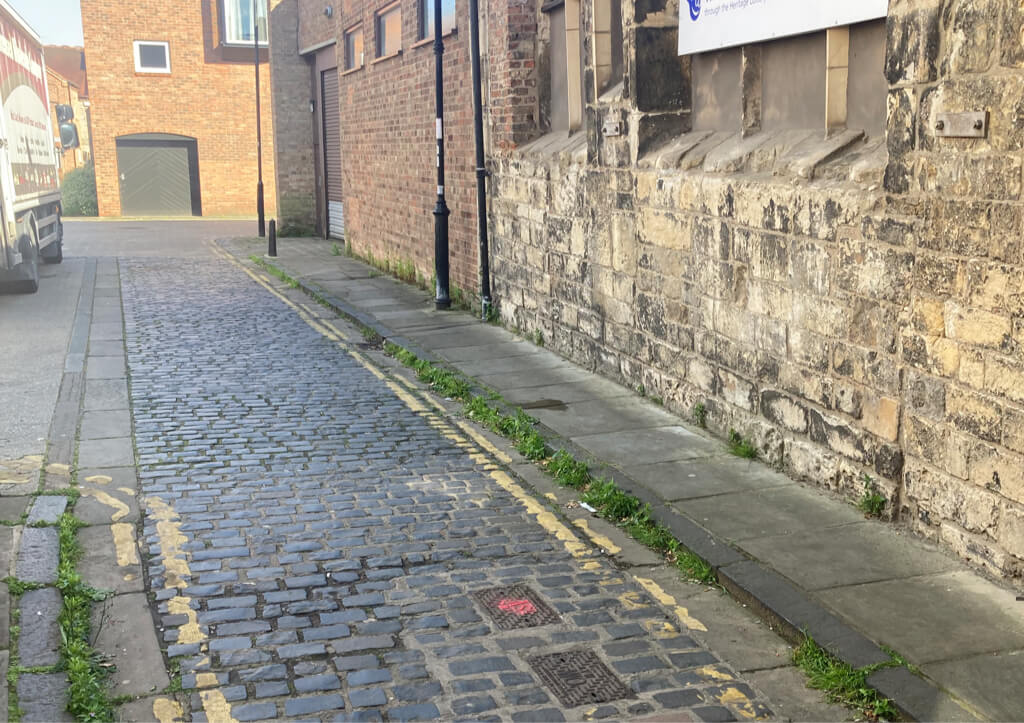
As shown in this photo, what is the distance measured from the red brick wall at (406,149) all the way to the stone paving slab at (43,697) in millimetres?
9703

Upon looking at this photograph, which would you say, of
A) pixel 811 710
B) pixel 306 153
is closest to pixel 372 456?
pixel 811 710

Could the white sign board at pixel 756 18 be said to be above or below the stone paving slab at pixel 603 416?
above

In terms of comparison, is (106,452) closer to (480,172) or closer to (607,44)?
(607,44)

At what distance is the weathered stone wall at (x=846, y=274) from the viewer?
16.6 ft

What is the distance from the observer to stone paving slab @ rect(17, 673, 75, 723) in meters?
4.07

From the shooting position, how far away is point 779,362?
23.1 feet

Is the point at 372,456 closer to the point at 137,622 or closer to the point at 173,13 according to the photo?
the point at 137,622

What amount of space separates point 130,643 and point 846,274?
Answer: 4.43 m

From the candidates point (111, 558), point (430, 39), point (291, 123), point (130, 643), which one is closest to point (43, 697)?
point (130, 643)

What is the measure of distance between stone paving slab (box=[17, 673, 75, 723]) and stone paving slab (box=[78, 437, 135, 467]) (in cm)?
333

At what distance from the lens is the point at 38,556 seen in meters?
5.71

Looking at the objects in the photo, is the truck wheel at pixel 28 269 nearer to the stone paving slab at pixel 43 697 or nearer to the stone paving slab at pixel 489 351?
the stone paving slab at pixel 489 351

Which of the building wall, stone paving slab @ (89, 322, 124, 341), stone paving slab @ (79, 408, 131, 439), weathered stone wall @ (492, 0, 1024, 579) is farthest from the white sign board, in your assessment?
the building wall

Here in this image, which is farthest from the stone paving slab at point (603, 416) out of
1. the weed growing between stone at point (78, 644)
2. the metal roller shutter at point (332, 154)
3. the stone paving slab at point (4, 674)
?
the metal roller shutter at point (332, 154)
